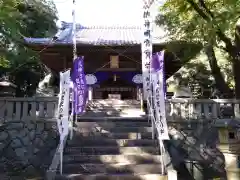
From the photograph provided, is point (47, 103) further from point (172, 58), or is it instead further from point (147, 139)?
point (172, 58)

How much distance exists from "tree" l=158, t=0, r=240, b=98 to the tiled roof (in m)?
1.43

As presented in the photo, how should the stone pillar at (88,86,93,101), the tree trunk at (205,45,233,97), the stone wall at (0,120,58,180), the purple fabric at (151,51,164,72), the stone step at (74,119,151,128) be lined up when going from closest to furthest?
the purple fabric at (151,51,164,72)
the stone wall at (0,120,58,180)
the stone step at (74,119,151,128)
the tree trunk at (205,45,233,97)
the stone pillar at (88,86,93,101)

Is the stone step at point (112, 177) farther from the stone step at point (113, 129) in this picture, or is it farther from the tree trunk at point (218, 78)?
the tree trunk at point (218, 78)

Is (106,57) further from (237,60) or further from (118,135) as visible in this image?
(237,60)

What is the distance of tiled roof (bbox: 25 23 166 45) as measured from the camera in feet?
41.4

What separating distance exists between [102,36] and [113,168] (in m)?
9.71

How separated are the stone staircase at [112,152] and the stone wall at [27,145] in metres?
0.83

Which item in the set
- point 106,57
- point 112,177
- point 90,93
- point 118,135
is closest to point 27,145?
point 118,135

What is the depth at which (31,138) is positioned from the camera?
333 inches

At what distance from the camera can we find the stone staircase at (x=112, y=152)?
6656 mm

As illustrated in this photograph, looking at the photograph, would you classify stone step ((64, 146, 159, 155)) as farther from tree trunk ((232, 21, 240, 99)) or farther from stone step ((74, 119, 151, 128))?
tree trunk ((232, 21, 240, 99))

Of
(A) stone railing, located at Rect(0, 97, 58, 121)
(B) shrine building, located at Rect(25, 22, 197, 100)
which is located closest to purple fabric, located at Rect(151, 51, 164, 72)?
(A) stone railing, located at Rect(0, 97, 58, 121)

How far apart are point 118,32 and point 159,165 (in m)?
11.1

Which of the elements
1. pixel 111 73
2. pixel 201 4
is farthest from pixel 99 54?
pixel 201 4
